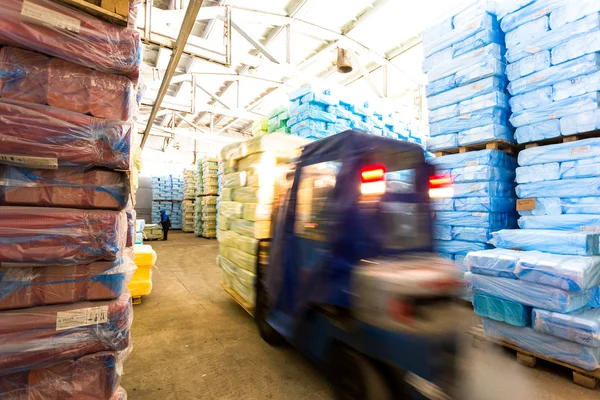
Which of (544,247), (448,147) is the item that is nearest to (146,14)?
(448,147)

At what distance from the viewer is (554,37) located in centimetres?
365

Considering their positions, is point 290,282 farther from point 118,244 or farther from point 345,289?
point 118,244

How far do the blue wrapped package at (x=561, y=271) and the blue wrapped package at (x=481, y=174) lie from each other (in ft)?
4.28

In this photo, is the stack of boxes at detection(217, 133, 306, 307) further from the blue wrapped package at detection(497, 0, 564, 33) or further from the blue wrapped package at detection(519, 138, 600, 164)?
the blue wrapped package at detection(497, 0, 564, 33)

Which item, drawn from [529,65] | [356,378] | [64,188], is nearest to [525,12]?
[529,65]

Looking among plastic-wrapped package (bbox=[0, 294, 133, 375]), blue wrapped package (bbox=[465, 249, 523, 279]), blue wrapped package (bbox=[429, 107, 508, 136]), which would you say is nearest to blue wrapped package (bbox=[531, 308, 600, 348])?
blue wrapped package (bbox=[465, 249, 523, 279])

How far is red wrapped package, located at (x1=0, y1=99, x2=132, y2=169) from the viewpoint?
5.15ft

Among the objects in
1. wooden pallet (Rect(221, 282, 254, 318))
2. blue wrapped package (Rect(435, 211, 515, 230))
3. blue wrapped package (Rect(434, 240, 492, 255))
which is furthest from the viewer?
blue wrapped package (Rect(434, 240, 492, 255))

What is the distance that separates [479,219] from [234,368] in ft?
12.2

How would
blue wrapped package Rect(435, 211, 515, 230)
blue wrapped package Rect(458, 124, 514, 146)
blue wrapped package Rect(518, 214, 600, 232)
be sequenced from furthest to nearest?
1. blue wrapped package Rect(435, 211, 515, 230)
2. blue wrapped package Rect(458, 124, 514, 146)
3. blue wrapped package Rect(518, 214, 600, 232)

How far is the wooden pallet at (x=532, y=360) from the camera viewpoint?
9.13 ft

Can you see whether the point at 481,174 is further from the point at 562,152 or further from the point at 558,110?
the point at 558,110

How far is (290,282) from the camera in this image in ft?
9.11

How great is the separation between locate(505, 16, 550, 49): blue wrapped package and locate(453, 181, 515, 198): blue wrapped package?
186 centimetres
